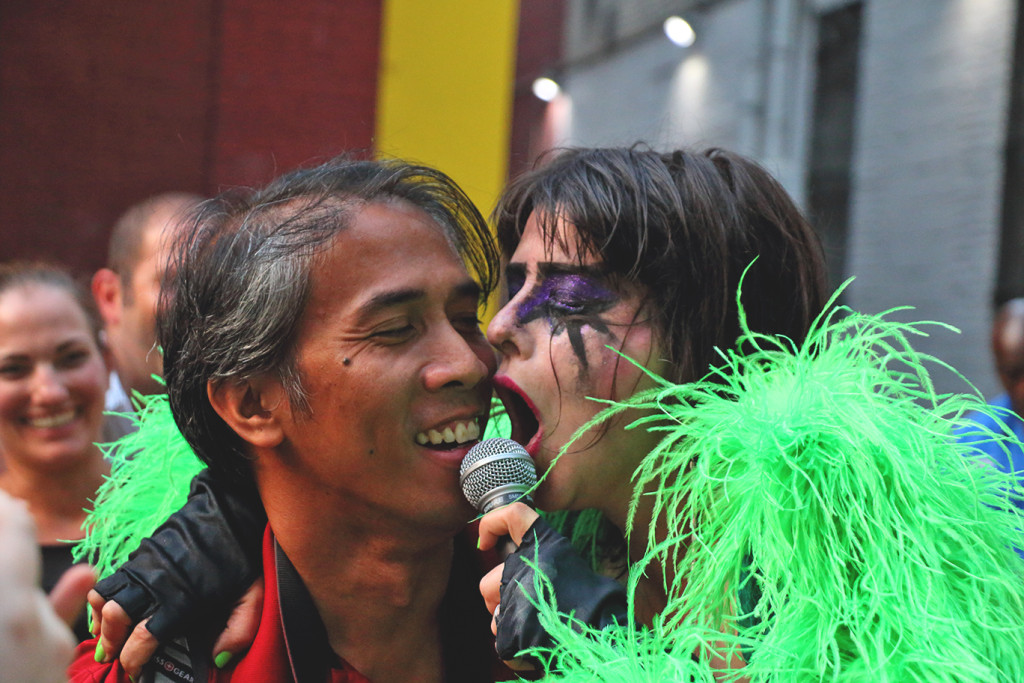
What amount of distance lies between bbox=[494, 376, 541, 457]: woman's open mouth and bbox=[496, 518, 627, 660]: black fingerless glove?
26 cm

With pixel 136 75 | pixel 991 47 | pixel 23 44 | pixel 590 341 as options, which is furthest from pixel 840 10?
pixel 590 341

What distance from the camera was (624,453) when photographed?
1.93m

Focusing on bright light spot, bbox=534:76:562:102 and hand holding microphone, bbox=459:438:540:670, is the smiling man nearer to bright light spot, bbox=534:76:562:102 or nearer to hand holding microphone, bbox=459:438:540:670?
hand holding microphone, bbox=459:438:540:670

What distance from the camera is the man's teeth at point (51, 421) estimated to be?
10.9 feet

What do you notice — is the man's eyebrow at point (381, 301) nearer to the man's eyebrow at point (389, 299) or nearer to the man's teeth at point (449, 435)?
the man's eyebrow at point (389, 299)

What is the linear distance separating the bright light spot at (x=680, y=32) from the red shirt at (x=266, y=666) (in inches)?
272

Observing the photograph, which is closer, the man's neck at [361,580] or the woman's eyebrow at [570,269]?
the woman's eyebrow at [570,269]

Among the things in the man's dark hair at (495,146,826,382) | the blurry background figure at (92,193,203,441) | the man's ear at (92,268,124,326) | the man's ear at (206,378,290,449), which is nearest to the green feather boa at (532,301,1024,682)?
the man's dark hair at (495,146,826,382)

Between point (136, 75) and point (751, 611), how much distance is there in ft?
19.2

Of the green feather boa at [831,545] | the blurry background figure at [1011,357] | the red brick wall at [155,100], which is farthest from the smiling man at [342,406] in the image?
the red brick wall at [155,100]

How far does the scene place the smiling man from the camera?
6.53 ft

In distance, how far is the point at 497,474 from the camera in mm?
1827

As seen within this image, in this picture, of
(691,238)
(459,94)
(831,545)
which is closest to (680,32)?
(459,94)

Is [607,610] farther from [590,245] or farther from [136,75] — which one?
[136,75]
